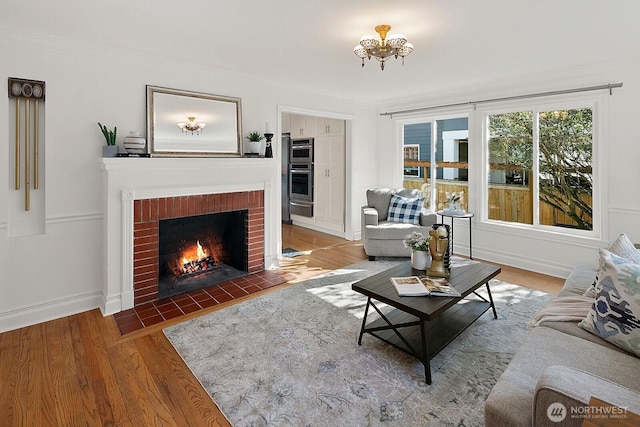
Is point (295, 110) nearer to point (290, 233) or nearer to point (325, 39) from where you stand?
point (325, 39)

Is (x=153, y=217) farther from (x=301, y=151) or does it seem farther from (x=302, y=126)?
(x=302, y=126)

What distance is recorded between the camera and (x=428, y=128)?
18.2 ft

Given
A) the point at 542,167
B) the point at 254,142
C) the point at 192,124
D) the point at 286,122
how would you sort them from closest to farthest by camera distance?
the point at 192,124 → the point at 254,142 → the point at 542,167 → the point at 286,122

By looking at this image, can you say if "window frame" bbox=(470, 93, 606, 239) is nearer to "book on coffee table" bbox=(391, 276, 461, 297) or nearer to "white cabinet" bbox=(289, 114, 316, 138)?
"book on coffee table" bbox=(391, 276, 461, 297)

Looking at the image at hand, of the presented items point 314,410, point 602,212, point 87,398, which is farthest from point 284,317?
point 602,212

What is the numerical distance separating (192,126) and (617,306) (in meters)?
3.76

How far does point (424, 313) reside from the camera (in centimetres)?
206

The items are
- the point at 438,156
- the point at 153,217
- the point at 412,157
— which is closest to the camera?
the point at 153,217

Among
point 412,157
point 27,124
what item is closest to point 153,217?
point 27,124

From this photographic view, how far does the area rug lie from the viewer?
1.87 m

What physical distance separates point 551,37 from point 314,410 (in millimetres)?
3425

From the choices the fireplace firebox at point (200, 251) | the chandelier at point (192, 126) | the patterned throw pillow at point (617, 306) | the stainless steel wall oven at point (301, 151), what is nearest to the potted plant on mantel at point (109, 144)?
the chandelier at point (192, 126)

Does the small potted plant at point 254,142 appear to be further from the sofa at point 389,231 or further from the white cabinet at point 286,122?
the white cabinet at point 286,122

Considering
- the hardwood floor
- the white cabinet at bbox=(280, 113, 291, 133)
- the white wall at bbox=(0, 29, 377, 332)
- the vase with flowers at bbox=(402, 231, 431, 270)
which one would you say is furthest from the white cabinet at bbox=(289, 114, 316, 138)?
the hardwood floor
